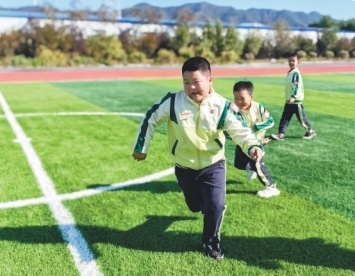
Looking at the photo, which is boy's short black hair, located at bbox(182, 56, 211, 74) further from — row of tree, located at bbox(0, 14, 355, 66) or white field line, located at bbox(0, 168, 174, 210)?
row of tree, located at bbox(0, 14, 355, 66)

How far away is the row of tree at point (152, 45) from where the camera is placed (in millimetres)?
42031

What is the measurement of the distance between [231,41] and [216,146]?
5063cm

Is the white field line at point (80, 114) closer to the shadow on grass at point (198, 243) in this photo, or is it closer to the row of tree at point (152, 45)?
the shadow on grass at point (198, 243)

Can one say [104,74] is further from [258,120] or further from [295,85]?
[258,120]

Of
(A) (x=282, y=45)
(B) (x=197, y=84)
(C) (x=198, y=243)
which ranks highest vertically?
(B) (x=197, y=84)

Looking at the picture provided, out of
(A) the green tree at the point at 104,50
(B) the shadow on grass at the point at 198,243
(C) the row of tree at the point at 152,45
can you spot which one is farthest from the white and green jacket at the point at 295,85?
(A) the green tree at the point at 104,50

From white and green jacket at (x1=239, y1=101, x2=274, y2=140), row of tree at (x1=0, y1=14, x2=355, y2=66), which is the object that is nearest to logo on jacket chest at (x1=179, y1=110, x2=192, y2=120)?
white and green jacket at (x1=239, y1=101, x2=274, y2=140)

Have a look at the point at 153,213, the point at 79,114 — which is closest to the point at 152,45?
the point at 79,114

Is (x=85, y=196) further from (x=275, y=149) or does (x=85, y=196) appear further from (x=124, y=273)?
(x=275, y=149)

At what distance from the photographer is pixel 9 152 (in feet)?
22.8

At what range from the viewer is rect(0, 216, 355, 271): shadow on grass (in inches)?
131

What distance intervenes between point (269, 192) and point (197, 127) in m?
1.90

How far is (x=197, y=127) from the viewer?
3.25 metres

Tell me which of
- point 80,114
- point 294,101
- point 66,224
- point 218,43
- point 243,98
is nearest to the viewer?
point 66,224
